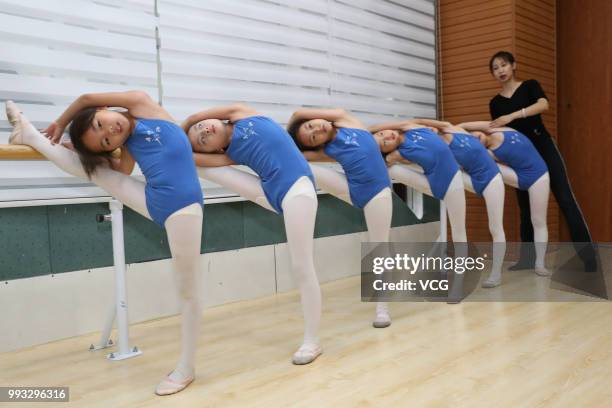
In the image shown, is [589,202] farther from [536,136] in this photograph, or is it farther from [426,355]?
[426,355]

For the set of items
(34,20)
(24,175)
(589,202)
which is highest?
(34,20)

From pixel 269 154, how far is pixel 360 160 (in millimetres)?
656

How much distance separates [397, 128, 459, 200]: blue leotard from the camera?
355 centimetres

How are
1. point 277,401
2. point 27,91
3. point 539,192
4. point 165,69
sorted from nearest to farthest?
point 277,401 → point 27,91 → point 165,69 → point 539,192

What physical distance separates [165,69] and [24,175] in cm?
108

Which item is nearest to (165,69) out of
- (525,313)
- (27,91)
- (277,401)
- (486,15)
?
(27,91)

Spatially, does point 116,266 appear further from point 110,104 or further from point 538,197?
point 538,197

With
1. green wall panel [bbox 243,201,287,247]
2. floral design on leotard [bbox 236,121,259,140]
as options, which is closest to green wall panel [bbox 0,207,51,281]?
floral design on leotard [bbox 236,121,259,140]

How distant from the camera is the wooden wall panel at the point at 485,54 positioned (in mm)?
5211

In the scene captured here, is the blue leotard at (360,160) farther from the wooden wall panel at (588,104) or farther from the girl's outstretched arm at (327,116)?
the wooden wall panel at (588,104)

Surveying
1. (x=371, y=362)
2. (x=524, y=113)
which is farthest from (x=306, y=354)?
(x=524, y=113)

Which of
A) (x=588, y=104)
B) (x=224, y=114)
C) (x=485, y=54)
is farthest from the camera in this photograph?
(x=588, y=104)

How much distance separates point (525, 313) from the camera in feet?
11.0

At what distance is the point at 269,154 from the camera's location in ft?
8.52
